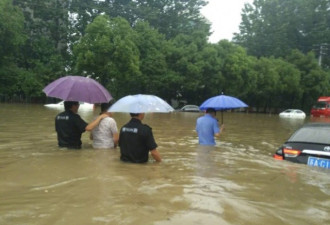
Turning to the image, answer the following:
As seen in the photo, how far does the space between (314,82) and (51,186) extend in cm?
Result: 5176

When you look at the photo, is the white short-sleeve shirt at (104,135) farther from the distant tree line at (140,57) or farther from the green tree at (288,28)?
the green tree at (288,28)

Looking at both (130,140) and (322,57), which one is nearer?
(130,140)

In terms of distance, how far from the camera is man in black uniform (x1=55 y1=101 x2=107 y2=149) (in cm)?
755

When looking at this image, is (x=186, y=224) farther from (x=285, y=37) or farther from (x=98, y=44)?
(x=285, y=37)

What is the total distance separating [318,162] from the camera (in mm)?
7031

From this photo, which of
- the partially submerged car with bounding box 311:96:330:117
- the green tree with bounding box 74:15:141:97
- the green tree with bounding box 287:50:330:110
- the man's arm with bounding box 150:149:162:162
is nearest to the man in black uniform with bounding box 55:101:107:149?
the man's arm with bounding box 150:149:162:162

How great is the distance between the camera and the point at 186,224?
Answer: 388 cm

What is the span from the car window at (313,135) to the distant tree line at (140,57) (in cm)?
2940

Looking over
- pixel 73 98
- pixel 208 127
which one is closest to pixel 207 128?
pixel 208 127

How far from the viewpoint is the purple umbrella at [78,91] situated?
728 centimetres

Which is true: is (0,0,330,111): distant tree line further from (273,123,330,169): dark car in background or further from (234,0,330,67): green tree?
(273,123,330,169): dark car in background

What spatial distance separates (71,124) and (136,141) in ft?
6.12

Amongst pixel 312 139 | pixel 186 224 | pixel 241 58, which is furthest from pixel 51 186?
pixel 241 58

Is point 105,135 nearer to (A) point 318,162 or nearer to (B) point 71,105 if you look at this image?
(B) point 71,105
